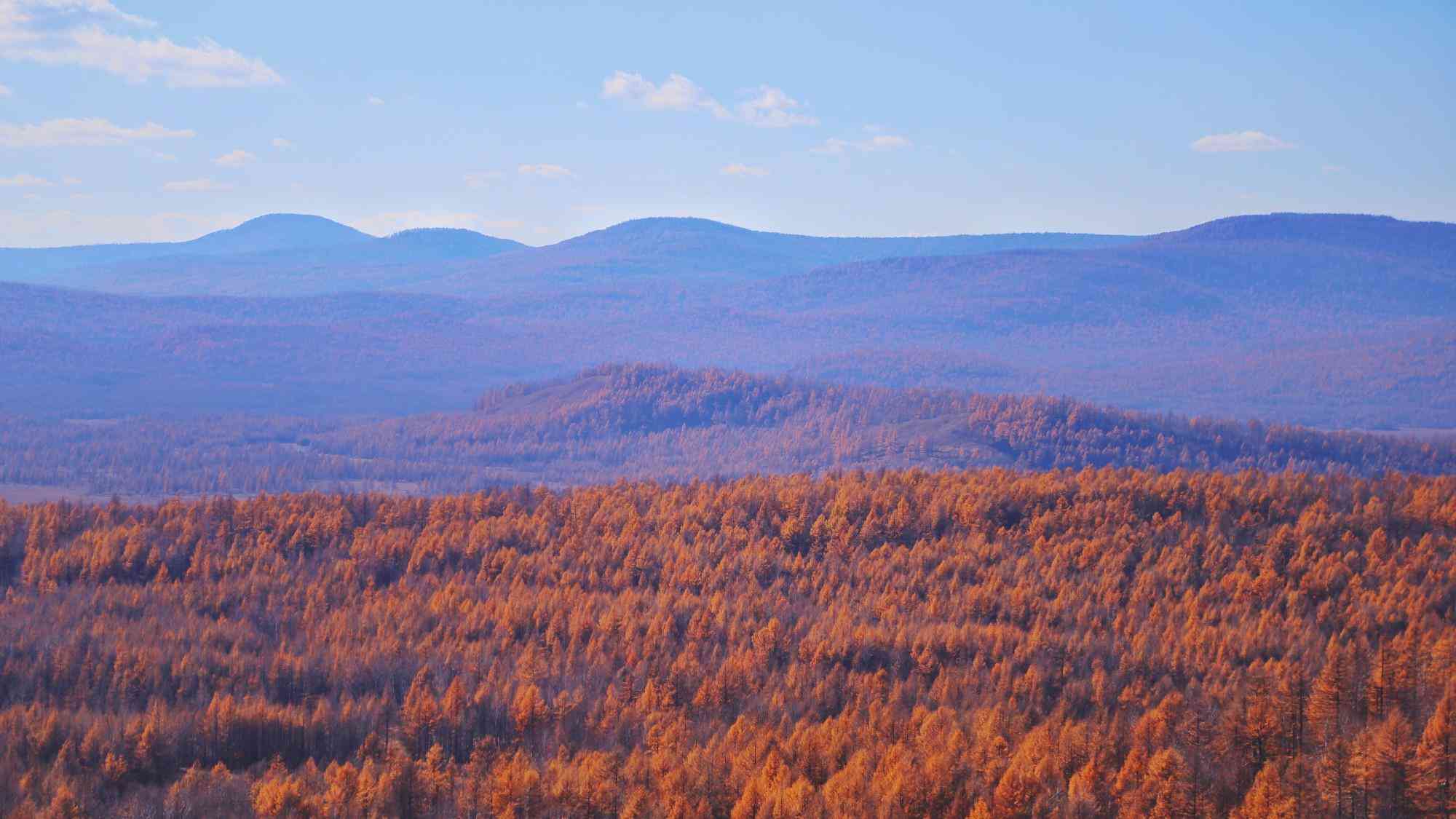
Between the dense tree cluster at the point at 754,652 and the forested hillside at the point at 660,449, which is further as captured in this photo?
the forested hillside at the point at 660,449

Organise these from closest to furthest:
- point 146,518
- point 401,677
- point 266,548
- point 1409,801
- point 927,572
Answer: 1. point 1409,801
2. point 401,677
3. point 927,572
4. point 266,548
5. point 146,518

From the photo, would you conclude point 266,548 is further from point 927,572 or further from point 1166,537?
point 1166,537

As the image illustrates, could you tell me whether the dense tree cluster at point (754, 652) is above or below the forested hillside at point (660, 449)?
above

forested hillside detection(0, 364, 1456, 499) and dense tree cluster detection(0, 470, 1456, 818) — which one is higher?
dense tree cluster detection(0, 470, 1456, 818)

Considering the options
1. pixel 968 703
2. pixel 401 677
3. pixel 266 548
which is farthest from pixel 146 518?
pixel 968 703

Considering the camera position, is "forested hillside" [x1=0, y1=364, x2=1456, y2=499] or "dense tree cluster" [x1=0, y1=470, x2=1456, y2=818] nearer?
"dense tree cluster" [x1=0, y1=470, x2=1456, y2=818]
